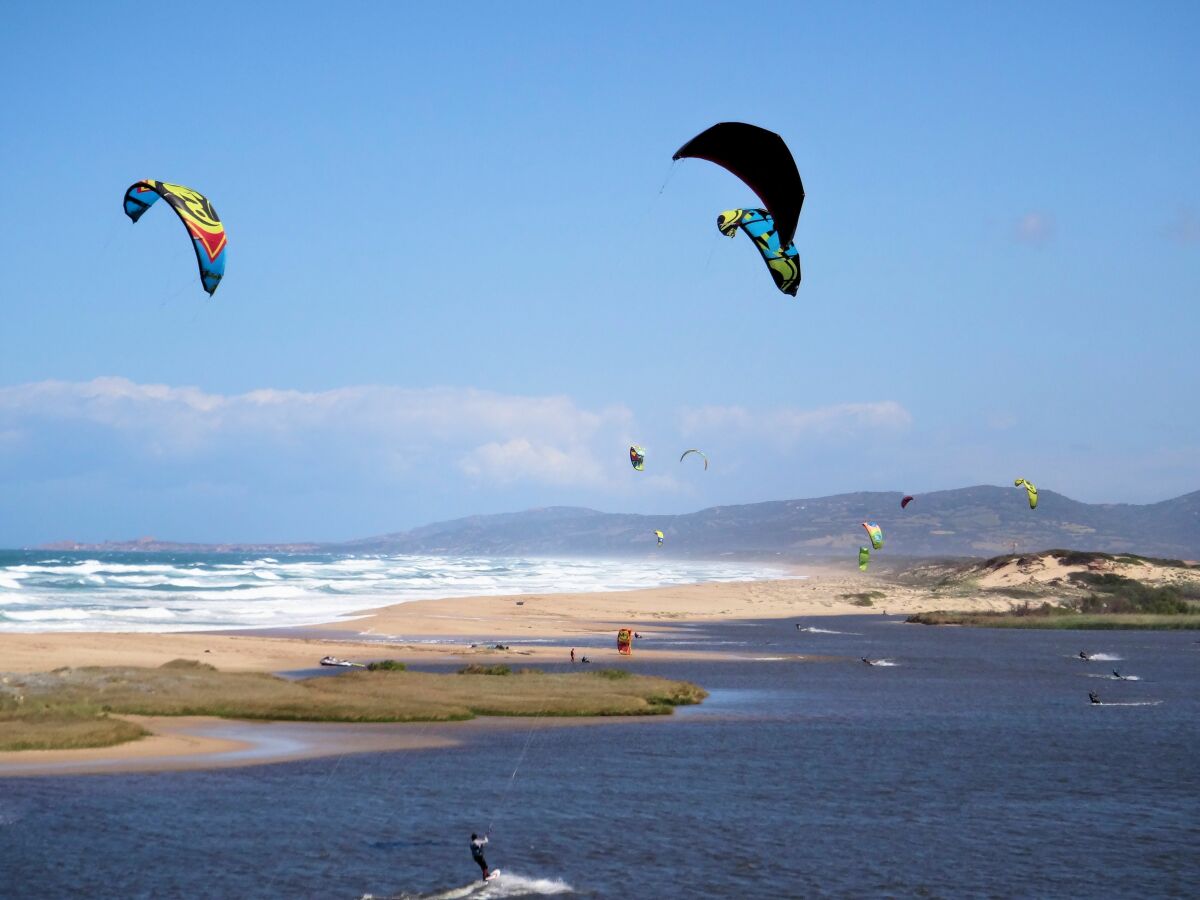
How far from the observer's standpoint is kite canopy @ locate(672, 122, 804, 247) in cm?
1884

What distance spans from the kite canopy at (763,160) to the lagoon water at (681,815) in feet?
26.9

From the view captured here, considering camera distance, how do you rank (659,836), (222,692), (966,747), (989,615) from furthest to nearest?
(989,615) → (222,692) → (966,747) → (659,836)

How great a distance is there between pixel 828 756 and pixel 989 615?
1985 inches

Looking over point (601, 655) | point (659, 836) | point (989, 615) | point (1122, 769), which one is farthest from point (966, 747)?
point (989, 615)

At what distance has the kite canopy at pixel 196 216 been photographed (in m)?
22.4

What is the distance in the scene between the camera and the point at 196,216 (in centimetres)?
2273

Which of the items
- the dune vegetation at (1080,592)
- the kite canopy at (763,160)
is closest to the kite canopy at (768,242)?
the kite canopy at (763,160)

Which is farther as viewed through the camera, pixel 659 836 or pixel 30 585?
pixel 30 585

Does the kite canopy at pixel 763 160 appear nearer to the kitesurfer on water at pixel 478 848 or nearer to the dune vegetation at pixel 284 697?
the kitesurfer on water at pixel 478 848

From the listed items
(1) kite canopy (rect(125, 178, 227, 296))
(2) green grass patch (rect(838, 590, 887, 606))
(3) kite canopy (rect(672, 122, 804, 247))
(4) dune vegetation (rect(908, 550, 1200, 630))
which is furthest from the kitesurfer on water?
(2) green grass patch (rect(838, 590, 887, 606))

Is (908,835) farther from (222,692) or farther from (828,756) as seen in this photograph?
(222,692)

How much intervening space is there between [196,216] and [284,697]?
10881mm

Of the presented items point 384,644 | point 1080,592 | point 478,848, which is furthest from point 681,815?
point 1080,592

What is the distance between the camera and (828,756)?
24.0 m
